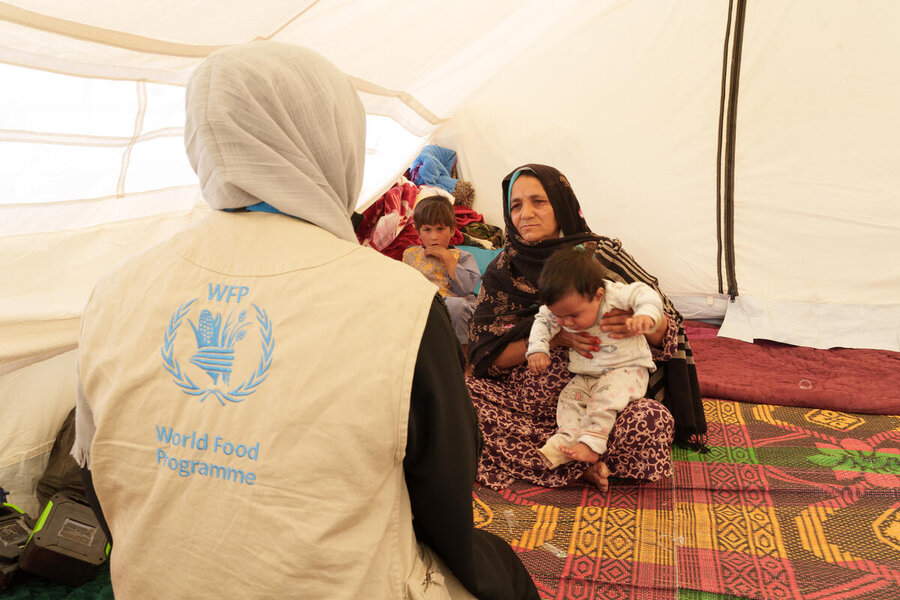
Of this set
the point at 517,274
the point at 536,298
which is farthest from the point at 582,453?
the point at 517,274

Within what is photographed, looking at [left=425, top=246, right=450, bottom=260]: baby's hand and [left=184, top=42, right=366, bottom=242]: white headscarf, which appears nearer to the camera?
[left=184, top=42, right=366, bottom=242]: white headscarf

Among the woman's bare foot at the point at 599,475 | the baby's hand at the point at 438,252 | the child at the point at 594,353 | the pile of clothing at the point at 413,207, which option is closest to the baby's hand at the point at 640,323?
the child at the point at 594,353

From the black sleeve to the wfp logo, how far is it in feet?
0.64

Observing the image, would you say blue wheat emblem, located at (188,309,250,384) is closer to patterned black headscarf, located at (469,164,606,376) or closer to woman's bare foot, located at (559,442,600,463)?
woman's bare foot, located at (559,442,600,463)

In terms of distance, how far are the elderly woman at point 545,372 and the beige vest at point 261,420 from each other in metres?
1.04

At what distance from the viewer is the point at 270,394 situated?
0.77 m

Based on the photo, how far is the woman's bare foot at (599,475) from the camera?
1796 mm

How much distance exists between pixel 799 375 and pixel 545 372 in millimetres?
1105

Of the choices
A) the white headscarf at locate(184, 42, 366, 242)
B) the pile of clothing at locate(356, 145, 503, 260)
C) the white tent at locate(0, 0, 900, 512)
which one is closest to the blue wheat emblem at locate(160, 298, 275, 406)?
the white headscarf at locate(184, 42, 366, 242)

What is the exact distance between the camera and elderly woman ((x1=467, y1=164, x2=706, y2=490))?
71.3 inches

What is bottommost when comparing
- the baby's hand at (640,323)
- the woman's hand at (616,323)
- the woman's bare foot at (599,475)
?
the woman's bare foot at (599,475)

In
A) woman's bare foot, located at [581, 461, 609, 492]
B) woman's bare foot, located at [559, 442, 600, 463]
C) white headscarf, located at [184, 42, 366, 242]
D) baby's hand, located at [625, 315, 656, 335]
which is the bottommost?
woman's bare foot, located at [581, 461, 609, 492]

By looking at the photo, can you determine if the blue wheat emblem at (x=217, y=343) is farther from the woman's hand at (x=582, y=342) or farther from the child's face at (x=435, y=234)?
the child's face at (x=435, y=234)

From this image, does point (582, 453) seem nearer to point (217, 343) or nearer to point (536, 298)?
point (536, 298)
